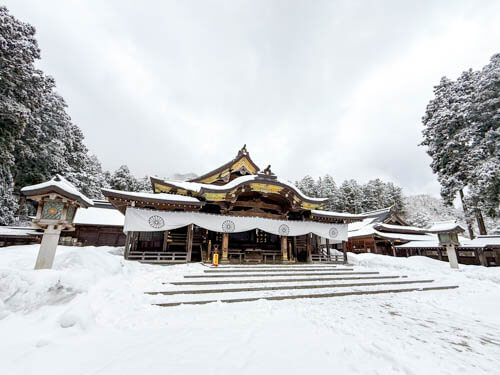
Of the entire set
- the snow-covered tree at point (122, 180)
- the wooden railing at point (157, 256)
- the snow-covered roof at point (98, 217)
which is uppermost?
the snow-covered tree at point (122, 180)

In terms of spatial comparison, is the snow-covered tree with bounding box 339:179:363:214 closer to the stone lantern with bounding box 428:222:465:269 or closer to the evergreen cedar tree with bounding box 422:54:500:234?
the evergreen cedar tree with bounding box 422:54:500:234

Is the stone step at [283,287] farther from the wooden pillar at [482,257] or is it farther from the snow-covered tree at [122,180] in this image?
the snow-covered tree at [122,180]

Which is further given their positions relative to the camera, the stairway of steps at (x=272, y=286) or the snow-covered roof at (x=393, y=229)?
the snow-covered roof at (x=393, y=229)

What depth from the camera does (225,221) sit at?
38.9 feet

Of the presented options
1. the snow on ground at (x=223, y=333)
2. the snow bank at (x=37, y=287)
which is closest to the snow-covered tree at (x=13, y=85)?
the snow on ground at (x=223, y=333)

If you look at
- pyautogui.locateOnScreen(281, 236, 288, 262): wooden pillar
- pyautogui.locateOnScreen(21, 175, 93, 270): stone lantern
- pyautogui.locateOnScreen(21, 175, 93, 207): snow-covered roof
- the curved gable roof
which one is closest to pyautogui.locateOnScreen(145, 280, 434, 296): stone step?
pyautogui.locateOnScreen(21, 175, 93, 270): stone lantern

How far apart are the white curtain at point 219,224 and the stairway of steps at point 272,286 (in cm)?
321

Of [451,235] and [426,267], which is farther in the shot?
[426,267]

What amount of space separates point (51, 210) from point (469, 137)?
24941 millimetres

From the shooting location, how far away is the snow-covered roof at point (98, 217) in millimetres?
16828

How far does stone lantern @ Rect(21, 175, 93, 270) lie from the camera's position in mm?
5621

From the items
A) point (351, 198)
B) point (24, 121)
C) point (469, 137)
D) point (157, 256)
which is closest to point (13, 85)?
point (24, 121)

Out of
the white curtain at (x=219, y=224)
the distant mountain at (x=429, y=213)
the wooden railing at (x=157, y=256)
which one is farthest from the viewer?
the distant mountain at (x=429, y=213)

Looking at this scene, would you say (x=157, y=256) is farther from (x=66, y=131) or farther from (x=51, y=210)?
(x=66, y=131)
